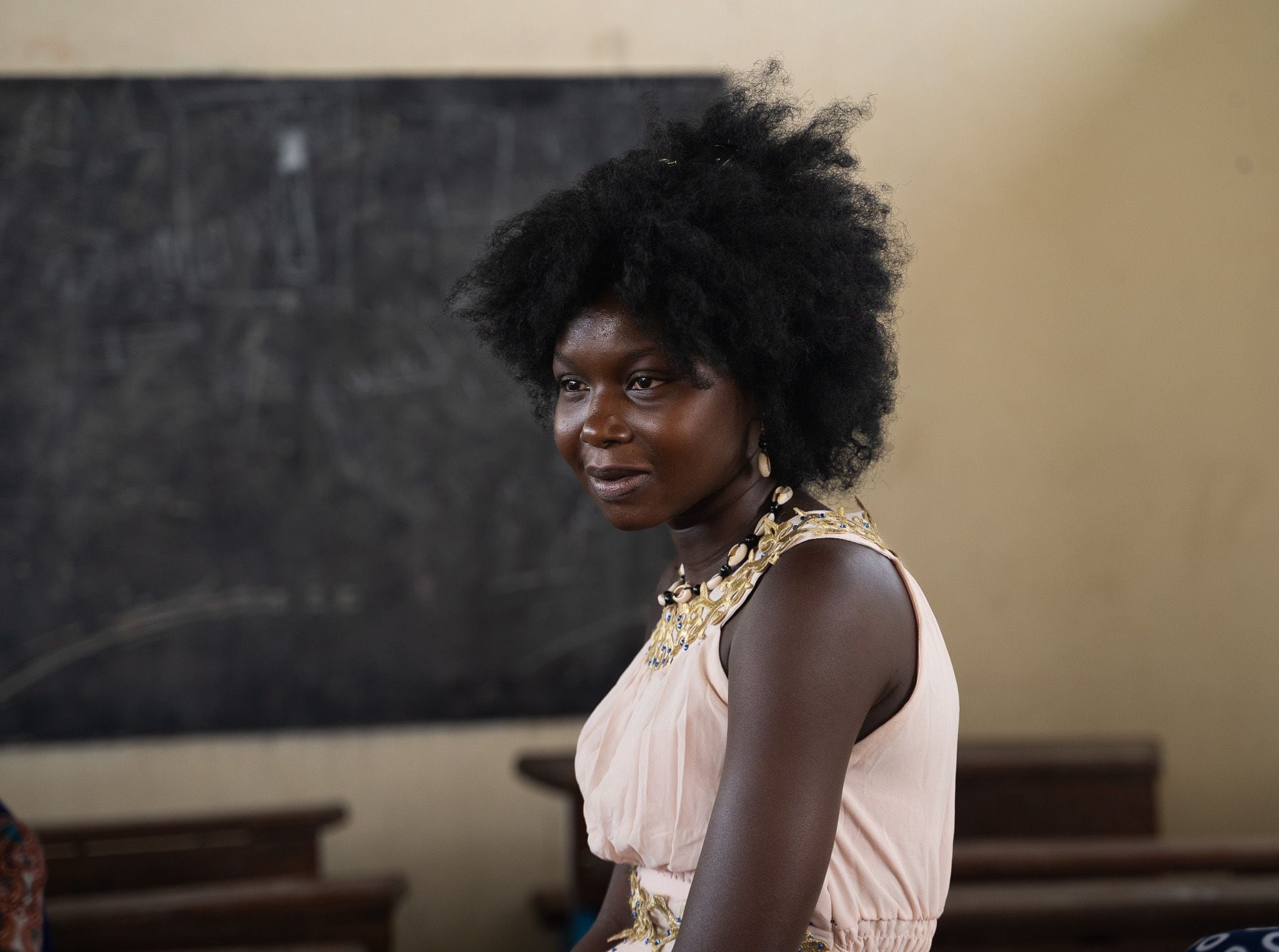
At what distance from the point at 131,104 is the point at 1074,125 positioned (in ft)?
8.56

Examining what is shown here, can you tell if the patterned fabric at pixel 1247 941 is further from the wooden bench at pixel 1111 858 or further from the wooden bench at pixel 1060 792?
the wooden bench at pixel 1060 792

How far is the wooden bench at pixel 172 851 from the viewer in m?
2.67

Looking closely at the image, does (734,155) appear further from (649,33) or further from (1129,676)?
(1129,676)

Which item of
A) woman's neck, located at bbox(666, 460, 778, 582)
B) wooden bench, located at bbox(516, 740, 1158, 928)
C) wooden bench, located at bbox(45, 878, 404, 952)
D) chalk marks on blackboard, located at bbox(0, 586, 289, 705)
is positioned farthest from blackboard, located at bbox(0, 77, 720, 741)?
woman's neck, located at bbox(666, 460, 778, 582)

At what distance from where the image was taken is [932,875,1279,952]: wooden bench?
183 cm

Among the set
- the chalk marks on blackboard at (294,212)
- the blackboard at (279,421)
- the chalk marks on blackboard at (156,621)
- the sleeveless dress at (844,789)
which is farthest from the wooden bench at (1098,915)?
the chalk marks on blackboard at (294,212)

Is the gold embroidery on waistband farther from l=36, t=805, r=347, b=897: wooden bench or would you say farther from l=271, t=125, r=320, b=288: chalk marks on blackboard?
l=271, t=125, r=320, b=288: chalk marks on blackboard

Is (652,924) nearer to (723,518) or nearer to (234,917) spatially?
(723,518)

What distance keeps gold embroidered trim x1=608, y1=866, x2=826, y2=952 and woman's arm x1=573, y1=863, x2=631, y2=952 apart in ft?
0.23

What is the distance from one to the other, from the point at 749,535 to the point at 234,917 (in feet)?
4.93

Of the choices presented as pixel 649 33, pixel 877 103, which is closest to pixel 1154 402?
pixel 877 103

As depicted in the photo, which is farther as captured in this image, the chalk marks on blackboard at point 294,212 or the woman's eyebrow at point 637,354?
the chalk marks on blackboard at point 294,212

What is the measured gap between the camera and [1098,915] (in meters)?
1.86

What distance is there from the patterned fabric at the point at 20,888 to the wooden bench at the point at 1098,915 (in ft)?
4.26
